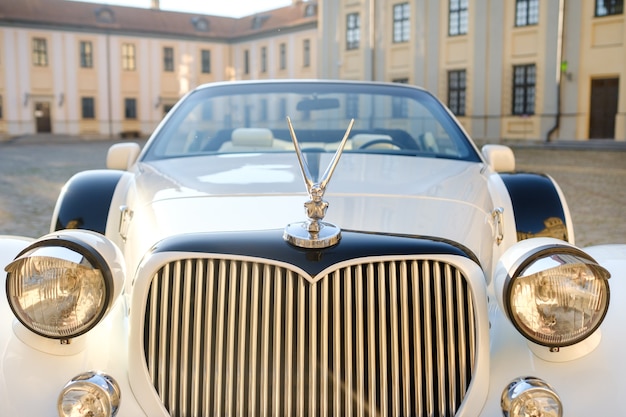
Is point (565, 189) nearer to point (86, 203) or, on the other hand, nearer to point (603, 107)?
point (86, 203)

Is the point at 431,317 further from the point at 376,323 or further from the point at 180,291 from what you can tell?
the point at 180,291

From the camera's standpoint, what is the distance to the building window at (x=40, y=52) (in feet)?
146

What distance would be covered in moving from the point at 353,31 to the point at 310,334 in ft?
112

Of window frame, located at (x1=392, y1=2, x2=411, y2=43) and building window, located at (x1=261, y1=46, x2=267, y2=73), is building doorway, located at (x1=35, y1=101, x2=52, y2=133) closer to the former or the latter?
building window, located at (x1=261, y1=46, x2=267, y2=73)

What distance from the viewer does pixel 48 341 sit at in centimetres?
185

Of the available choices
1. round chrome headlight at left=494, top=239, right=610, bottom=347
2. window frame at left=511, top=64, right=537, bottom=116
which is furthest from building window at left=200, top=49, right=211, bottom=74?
round chrome headlight at left=494, top=239, right=610, bottom=347

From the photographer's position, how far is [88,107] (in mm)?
46344

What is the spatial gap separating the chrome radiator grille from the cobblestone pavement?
5.81m

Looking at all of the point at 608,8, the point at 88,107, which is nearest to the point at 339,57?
the point at 608,8

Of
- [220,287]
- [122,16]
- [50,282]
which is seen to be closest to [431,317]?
[220,287]

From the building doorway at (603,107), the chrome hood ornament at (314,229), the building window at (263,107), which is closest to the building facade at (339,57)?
the building doorway at (603,107)

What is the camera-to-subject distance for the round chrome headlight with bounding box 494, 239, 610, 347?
1.70 metres

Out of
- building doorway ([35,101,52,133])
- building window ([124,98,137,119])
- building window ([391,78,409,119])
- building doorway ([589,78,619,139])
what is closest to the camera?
building window ([391,78,409,119])

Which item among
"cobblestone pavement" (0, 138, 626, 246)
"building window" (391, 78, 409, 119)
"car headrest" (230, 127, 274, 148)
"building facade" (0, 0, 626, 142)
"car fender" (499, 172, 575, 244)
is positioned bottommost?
"cobblestone pavement" (0, 138, 626, 246)
